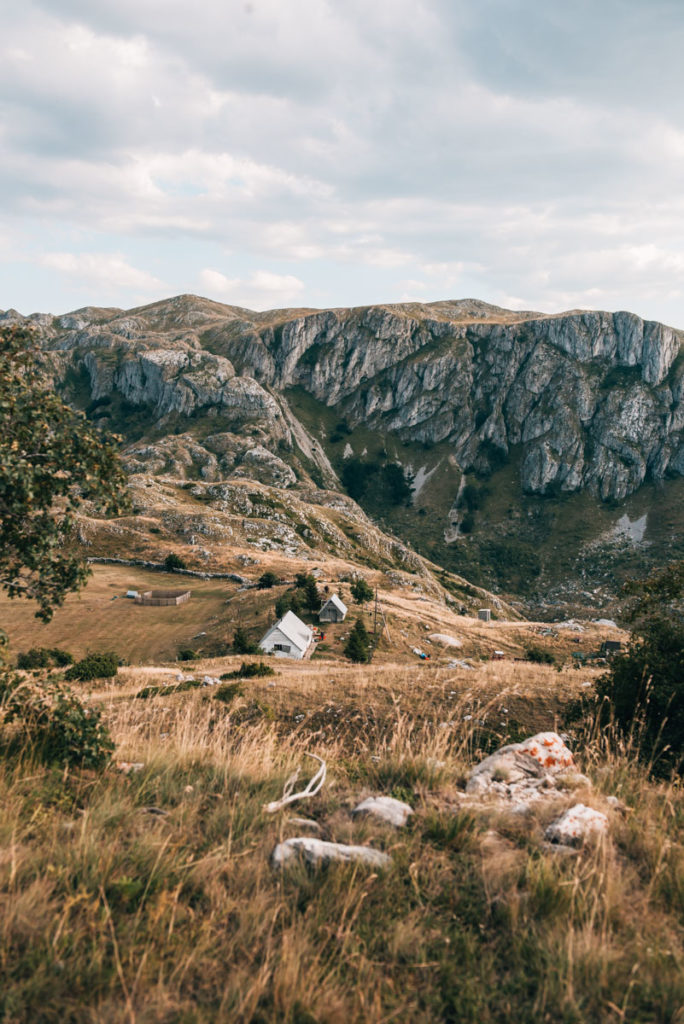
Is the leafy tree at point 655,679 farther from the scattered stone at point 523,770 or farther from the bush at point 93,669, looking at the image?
the bush at point 93,669

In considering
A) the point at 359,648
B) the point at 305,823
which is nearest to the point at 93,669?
the point at 359,648

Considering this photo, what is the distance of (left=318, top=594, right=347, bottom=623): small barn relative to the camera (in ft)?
188

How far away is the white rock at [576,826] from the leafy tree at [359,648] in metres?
40.9

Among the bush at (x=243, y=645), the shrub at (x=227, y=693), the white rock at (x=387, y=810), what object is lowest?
the bush at (x=243, y=645)

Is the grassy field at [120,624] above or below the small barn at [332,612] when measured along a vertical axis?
below

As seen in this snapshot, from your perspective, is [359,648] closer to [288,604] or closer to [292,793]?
[288,604]

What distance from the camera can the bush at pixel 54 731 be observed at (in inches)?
225

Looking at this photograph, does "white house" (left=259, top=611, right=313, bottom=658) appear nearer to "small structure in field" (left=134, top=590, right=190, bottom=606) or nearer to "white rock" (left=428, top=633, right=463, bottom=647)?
"white rock" (left=428, top=633, right=463, bottom=647)

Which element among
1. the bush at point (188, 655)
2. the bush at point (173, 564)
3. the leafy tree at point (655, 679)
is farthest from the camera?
the bush at point (173, 564)

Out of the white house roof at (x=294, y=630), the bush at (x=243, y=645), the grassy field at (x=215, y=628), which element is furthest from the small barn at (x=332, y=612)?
the bush at (x=243, y=645)

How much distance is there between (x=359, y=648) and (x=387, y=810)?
41952mm

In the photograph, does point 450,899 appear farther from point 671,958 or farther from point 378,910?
point 671,958

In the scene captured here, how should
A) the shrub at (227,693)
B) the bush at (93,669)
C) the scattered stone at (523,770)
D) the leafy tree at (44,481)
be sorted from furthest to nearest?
the bush at (93,669) < the shrub at (227,693) < the leafy tree at (44,481) < the scattered stone at (523,770)

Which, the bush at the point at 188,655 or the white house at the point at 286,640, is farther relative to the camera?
the white house at the point at 286,640
